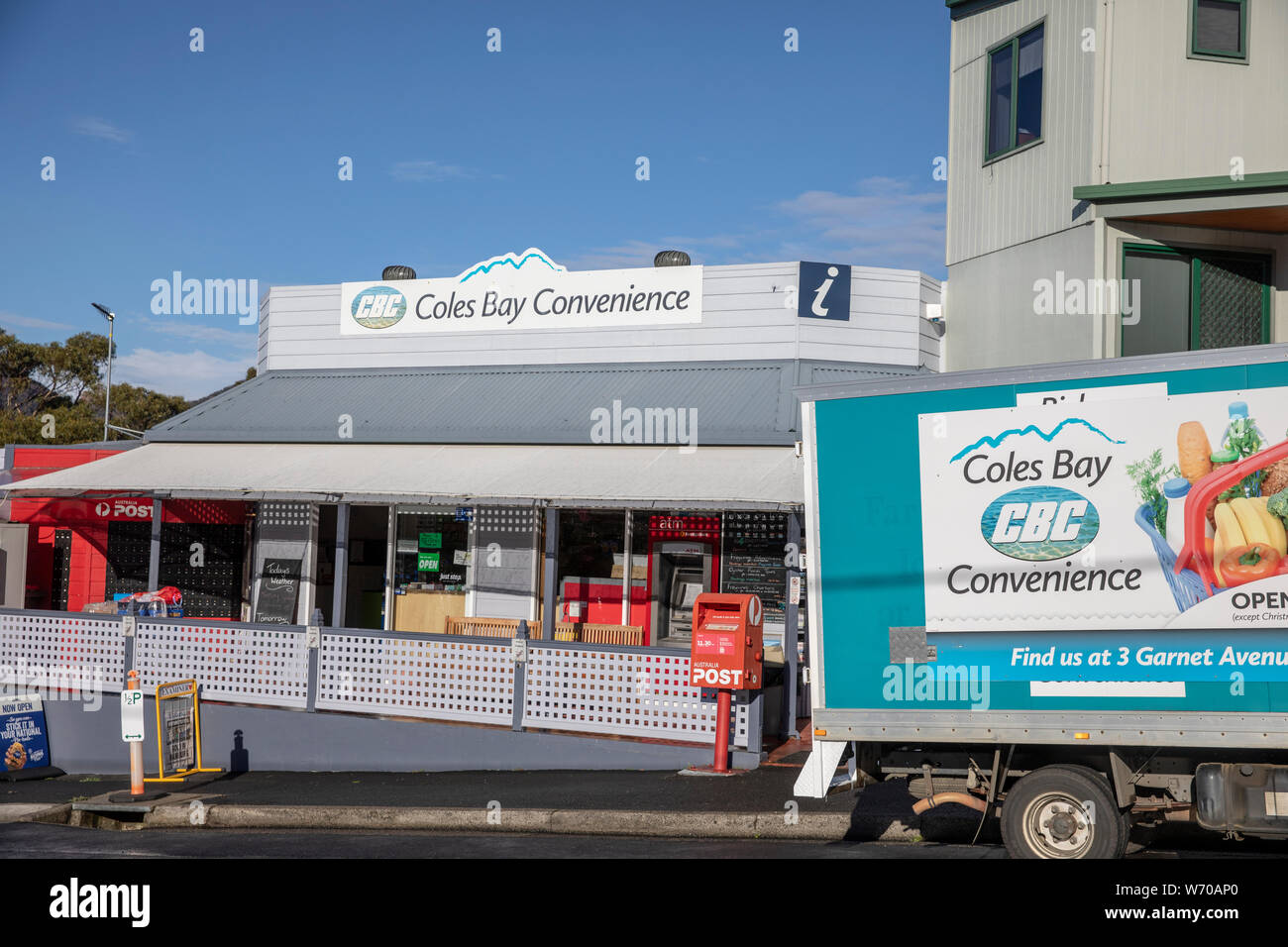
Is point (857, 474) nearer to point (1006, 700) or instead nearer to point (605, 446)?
point (1006, 700)

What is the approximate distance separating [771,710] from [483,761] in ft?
11.0

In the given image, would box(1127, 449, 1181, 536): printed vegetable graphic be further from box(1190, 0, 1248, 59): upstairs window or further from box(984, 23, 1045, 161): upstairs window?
box(1190, 0, 1248, 59): upstairs window

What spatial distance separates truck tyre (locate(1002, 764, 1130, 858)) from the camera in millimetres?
7508

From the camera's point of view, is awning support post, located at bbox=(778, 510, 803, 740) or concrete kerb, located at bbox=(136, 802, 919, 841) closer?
concrete kerb, located at bbox=(136, 802, 919, 841)

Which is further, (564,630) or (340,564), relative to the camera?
(564,630)

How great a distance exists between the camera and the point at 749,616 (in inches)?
472

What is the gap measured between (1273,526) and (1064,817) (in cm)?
228

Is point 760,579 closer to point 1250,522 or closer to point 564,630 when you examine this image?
point 564,630

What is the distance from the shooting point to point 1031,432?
25.0ft

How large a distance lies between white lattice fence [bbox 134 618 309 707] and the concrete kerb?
9.43 ft

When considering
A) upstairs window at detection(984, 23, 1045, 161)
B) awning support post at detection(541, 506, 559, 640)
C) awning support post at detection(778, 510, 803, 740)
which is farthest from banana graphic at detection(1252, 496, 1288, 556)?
awning support post at detection(541, 506, 559, 640)

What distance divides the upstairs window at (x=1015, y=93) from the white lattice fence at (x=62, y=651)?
42.5 feet

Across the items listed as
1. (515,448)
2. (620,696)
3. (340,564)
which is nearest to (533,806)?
(620,696)
